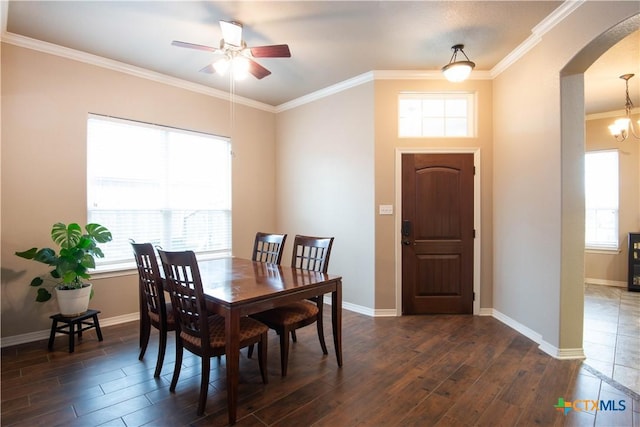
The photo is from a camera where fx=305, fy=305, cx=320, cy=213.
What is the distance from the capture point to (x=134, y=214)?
3.66 m

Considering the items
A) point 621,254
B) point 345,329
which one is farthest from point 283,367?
point 621,254

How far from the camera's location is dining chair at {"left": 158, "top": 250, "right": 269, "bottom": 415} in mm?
1884

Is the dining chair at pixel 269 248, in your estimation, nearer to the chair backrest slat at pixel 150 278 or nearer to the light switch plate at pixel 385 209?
the chair backrest slat at pixel 150 278

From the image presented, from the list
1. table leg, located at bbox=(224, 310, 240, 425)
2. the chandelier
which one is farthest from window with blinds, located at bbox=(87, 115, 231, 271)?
the chandelier

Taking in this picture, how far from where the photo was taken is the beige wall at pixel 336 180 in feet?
12.7

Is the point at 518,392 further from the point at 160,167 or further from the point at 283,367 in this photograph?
the point at 160,167

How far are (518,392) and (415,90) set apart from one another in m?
3.21

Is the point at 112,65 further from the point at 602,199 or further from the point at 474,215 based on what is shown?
the point at 602,199

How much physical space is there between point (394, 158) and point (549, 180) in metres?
1.57

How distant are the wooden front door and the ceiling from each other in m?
1.19

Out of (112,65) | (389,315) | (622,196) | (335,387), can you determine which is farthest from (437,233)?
(112,65)

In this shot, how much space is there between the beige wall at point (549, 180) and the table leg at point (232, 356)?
8.89ft

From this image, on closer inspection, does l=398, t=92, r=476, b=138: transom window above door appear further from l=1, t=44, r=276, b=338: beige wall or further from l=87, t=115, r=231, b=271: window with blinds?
l=1, t=44, r=276, b=338: beige wall

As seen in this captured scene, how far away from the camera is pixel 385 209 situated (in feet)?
12.3
